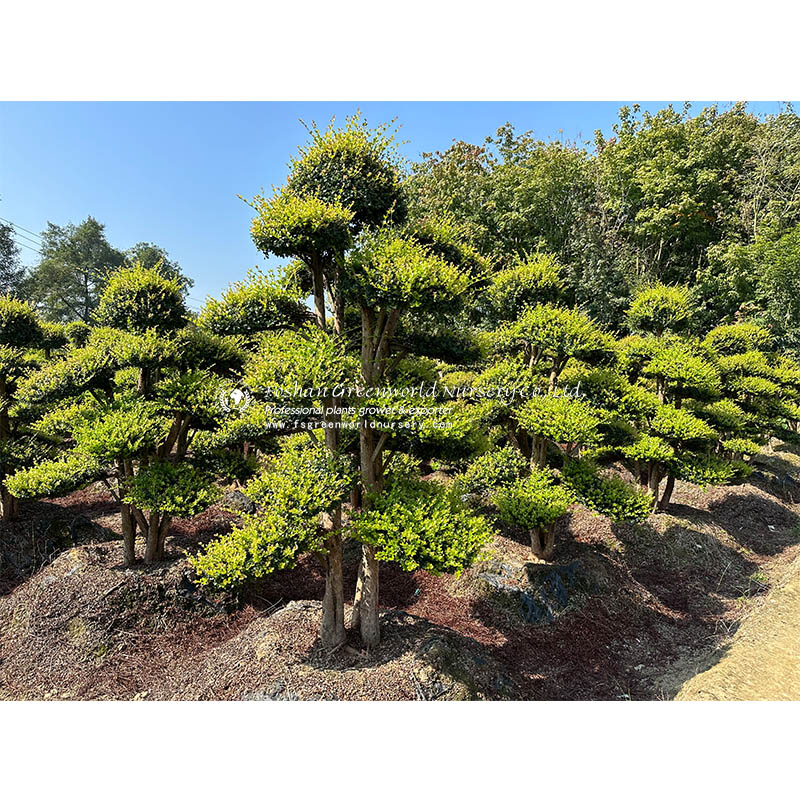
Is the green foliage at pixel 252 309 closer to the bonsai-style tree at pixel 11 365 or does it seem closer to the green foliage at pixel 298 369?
the green foliage at pixel 298 369

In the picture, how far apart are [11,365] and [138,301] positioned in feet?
14.2

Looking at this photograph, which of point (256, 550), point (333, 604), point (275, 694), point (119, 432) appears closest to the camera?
point (256, 550)

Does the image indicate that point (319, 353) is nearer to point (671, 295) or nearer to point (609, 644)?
point (609, 644)

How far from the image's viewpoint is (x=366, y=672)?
18.4ft

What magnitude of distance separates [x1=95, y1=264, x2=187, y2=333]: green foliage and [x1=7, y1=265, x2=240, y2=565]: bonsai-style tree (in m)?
0.01

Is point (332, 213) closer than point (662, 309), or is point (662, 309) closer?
point (332, 213)

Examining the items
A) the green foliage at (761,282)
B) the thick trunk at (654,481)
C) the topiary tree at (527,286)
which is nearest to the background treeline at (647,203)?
the green foliage at (761,282)

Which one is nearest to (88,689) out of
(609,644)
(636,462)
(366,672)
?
(366,672)

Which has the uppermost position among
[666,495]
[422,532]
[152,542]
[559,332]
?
[559,332]

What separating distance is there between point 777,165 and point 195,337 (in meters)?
36.4

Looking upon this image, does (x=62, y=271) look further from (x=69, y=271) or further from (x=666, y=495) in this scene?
(x=666, y=495)

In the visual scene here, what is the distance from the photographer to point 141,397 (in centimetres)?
762

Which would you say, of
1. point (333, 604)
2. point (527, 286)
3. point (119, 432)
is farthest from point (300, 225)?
point (527, 286)

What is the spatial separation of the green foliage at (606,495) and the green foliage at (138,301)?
8.30 metres
